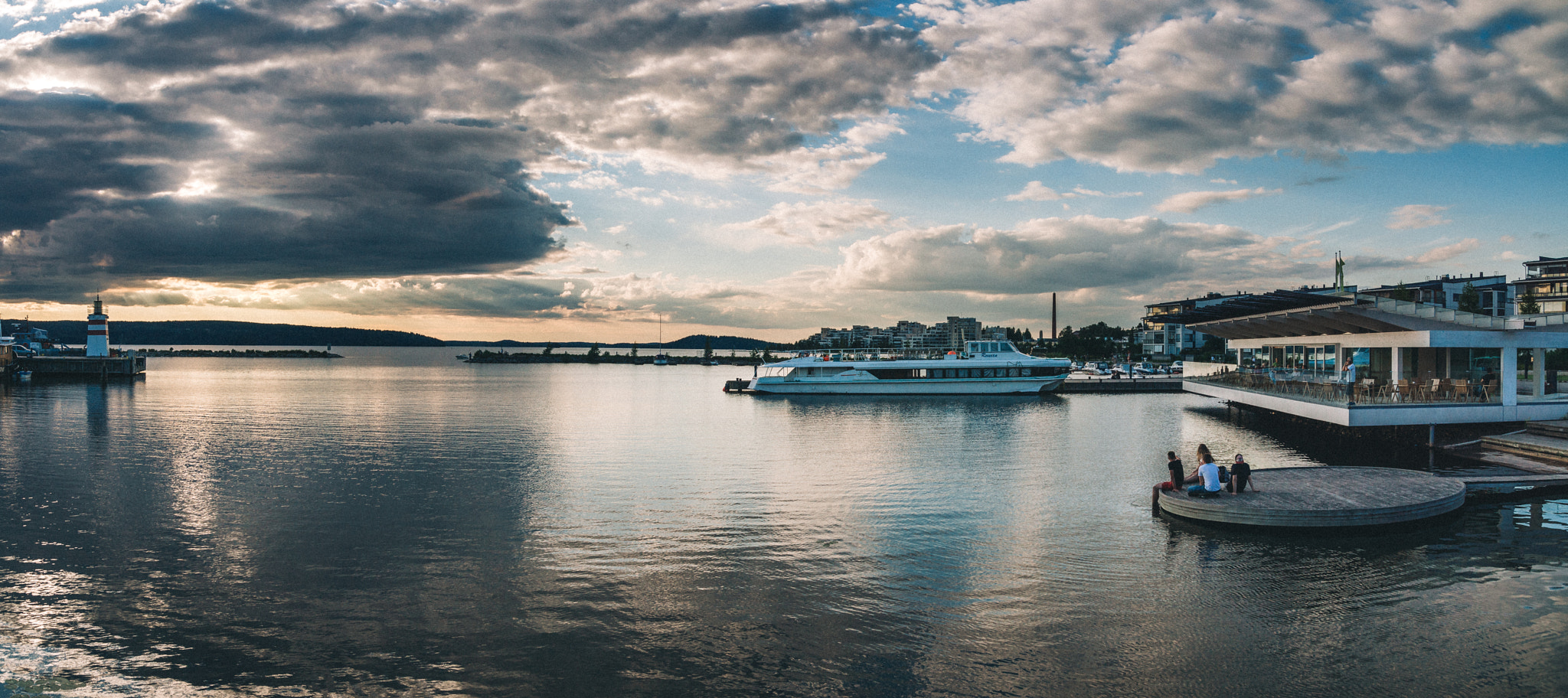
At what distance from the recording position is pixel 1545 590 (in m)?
13.6

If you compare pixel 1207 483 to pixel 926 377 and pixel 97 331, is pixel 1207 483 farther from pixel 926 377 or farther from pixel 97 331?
pixel 97 331

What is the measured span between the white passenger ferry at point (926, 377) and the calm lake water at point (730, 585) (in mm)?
40744

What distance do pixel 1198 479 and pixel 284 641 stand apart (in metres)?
20.8

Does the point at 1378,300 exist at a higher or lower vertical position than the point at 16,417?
higher

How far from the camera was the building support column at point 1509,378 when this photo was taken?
96.1ft

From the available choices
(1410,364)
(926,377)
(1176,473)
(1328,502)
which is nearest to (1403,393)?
(1410,364)

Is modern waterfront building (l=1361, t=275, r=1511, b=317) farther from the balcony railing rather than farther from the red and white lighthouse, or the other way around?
the red and white lighthouse

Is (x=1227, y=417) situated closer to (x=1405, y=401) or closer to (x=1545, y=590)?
(x=1405, y=401)

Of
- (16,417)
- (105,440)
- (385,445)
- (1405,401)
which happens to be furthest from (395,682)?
(16,417)

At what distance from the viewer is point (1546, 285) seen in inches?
3839

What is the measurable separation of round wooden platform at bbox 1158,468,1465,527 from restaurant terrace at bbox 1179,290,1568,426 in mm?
9124

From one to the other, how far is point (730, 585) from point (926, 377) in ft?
196

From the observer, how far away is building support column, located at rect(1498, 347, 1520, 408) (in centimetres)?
2928

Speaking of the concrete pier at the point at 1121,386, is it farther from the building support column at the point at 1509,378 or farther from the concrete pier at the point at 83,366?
the concrete pier at the point at 83,366
